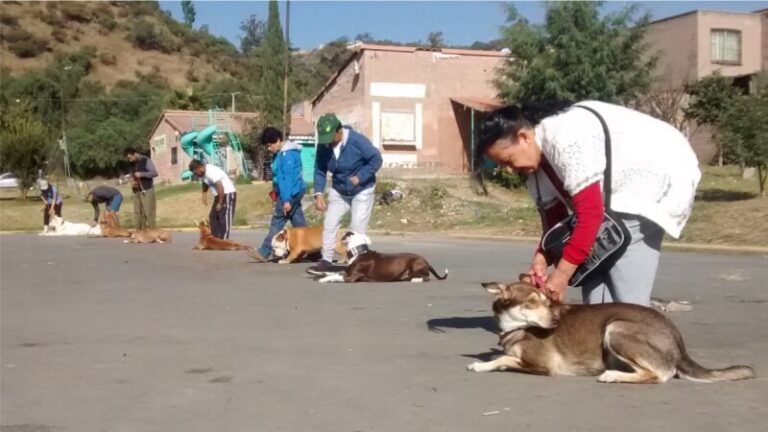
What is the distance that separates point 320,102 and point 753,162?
107 feet

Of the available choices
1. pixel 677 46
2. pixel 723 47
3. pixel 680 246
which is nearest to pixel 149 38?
pixel 677 46

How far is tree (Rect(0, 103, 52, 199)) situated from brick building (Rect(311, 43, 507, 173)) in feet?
43.7

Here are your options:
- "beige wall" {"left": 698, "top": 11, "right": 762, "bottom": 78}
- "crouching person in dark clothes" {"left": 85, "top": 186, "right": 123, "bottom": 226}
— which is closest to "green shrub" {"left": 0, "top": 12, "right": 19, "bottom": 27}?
"beige wall" {"left": 698, "top": 11, "right": 762, "bottom": 78}

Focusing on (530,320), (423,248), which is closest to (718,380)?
(530,320)

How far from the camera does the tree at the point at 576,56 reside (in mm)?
36562

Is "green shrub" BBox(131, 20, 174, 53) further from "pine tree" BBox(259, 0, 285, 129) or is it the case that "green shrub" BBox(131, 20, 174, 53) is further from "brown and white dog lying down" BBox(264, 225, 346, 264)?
"brown and white dog lying down" BBox(264, 225, 346, 264)

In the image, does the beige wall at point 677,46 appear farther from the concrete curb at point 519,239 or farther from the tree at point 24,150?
the tree at point 24,150

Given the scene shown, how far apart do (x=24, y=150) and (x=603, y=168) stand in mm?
40955

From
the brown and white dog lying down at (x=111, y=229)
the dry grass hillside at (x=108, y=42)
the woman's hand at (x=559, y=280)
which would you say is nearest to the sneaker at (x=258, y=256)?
the brown and white dog lying down at (x=111, y=229)

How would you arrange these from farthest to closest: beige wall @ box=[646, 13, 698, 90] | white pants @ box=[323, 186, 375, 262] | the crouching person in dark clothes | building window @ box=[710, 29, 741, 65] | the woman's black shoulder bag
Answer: building window @ box=[710, 29, 741, 65] < beige wall @ box=[646, 13, 698, 90] < the crouching person in dark clothes < white pants @ box=[323, 186, 375, 262] < the woman's black shoulder bag

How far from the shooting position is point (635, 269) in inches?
235

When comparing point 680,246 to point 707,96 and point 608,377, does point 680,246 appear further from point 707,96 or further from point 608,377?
point 707,96

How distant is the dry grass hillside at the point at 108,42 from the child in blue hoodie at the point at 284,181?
89829 mm

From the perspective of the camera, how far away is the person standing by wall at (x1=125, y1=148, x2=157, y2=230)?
21.5 metres
